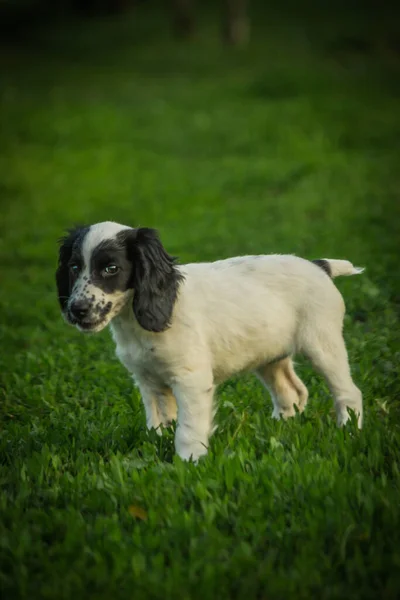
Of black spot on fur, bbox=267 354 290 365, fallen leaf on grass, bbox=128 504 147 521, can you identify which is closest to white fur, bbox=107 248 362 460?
black spot on fur, bbox=267 354 290 365

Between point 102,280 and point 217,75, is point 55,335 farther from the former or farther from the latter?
point 217,75

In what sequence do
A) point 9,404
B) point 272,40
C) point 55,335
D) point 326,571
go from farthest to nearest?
point 272,40, point 55,335, point 9,404, point 326,571

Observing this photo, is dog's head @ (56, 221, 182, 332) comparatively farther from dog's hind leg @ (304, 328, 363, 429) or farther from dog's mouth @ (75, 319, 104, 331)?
dog's hind leg @ (304, 328, 363, 429)

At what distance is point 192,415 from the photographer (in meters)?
5.14

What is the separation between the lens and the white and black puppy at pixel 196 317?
508 centimetres

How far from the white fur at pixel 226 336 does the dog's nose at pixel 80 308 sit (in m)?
0.31

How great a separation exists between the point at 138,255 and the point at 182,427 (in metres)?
0.96

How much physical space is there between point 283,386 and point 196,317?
3.40ft

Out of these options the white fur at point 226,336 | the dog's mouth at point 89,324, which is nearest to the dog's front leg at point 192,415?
the white fur at point 226,336

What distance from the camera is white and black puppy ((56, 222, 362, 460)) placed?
5.08 m

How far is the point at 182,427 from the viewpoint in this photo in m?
5.17

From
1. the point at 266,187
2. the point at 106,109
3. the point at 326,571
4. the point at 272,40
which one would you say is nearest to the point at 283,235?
the point at 266,187

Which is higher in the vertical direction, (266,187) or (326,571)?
(326,571)

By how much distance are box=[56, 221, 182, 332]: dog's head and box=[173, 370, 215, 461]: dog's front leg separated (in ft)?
1.13
